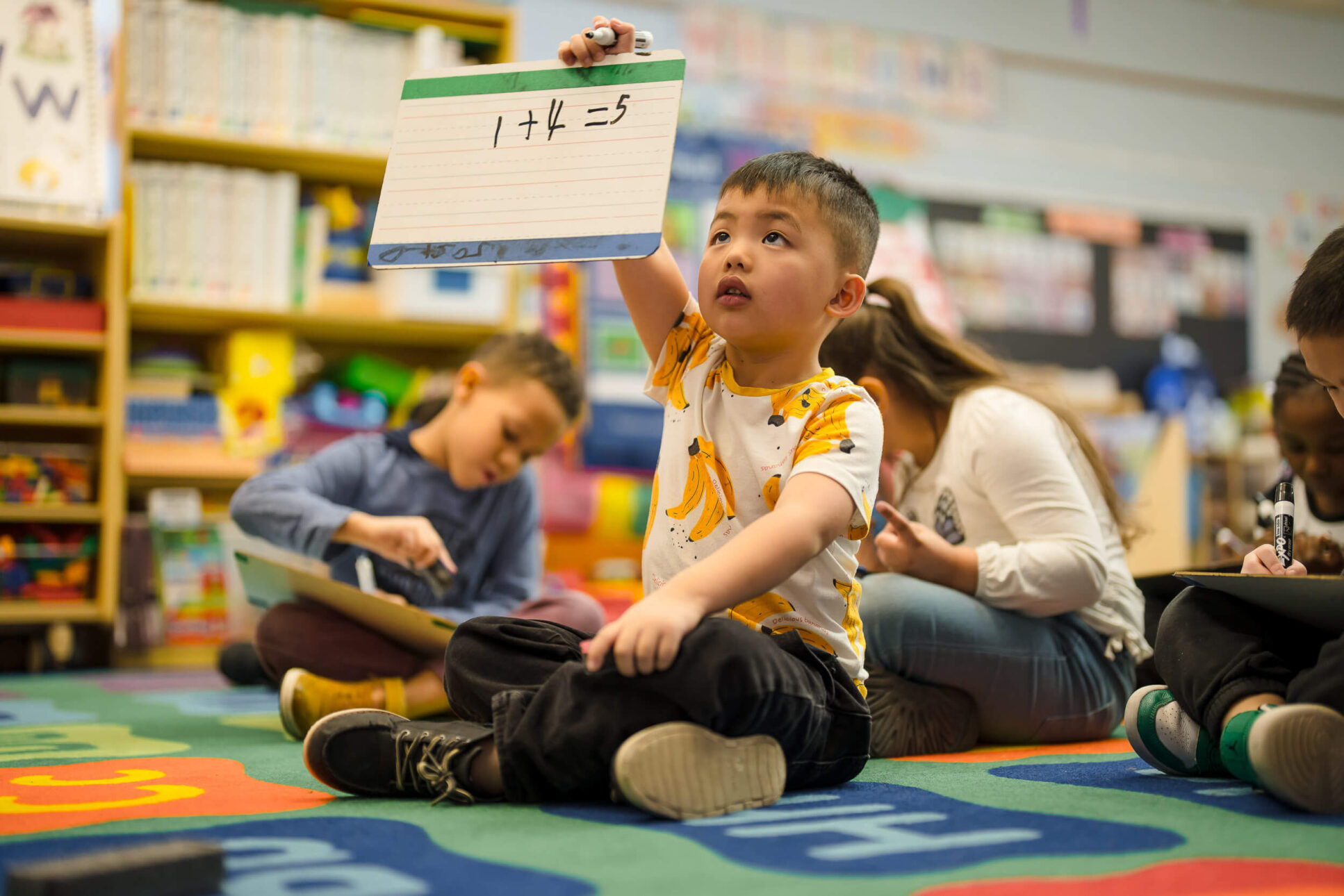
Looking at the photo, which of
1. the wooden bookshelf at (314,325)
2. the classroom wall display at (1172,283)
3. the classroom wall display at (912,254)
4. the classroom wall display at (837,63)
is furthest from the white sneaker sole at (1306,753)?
the classroom wall display at (1172,283)

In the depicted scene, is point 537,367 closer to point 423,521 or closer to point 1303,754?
point 423,521

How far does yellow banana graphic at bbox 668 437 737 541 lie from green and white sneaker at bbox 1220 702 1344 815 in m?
0.40

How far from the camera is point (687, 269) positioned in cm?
305

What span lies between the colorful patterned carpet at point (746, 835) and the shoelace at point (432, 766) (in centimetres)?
2

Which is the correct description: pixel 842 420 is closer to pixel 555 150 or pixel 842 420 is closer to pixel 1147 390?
pixel 555 150

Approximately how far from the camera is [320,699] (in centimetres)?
122

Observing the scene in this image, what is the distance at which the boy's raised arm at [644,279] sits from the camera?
3.20ft

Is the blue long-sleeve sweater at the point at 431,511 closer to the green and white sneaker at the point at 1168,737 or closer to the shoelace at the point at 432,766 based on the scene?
the shoelace at the point at 432,766

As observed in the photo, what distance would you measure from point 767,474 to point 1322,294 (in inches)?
17.1

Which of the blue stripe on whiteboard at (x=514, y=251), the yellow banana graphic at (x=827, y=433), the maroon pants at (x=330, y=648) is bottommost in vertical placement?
the maroon pants at (x=330, y=648)

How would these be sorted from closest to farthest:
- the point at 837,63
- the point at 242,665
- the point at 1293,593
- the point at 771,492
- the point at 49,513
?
1. the point at 1293,593
2. the point at 771,492
3. the point at 242,665
4. the point at 49,513
5. the point at 837,63

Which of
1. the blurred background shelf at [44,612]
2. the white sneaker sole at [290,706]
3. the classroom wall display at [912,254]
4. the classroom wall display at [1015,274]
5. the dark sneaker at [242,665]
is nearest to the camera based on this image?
the white sneaker sole at [290,706]

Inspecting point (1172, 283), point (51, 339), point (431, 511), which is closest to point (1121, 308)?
point (1172, 283)

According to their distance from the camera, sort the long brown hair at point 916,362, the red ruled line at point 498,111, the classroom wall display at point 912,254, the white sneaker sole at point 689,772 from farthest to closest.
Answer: the classroom wall display at point 912,254, the long brown hair at point 916,362, the red ruled line at point 498,111, the white sneaker sole at point 689,772
